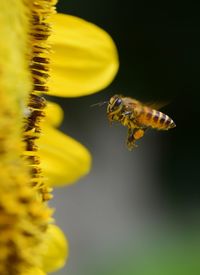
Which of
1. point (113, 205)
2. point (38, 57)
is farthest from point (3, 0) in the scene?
point (113, 205)

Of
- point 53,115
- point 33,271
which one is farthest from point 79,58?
point 33,271

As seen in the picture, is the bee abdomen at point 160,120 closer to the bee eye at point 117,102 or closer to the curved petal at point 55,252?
the bee eye at point 117,102

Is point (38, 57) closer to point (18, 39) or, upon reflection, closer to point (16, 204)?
point (18, 39)

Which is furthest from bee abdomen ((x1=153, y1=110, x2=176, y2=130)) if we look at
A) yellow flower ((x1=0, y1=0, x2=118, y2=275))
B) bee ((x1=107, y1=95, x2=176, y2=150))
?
yellow flower ((x1=0, y1=0, x2=118, y2=275))

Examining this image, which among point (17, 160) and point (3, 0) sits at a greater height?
point (3, 0)

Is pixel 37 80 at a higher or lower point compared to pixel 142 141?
higher

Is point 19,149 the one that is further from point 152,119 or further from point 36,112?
point 152,119
